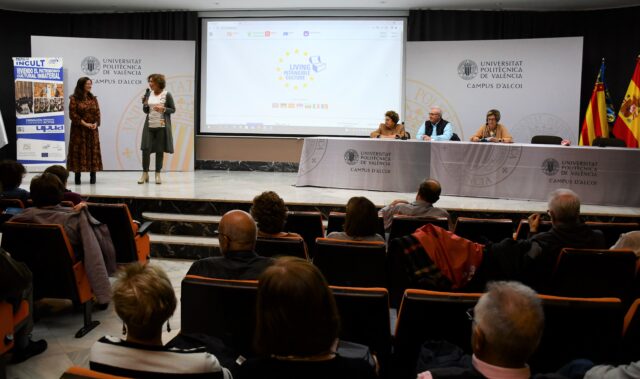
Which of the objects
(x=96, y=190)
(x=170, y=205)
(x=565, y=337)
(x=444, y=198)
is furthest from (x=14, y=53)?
(x=565, y=337)

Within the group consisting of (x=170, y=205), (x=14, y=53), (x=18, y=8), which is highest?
(x=18, y=8)

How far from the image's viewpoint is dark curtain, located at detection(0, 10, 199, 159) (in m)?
9.50

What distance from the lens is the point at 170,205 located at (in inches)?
229

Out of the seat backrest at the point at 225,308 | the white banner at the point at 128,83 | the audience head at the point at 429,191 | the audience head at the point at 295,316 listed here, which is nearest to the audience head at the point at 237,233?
the seat backrest at the point at 225,308

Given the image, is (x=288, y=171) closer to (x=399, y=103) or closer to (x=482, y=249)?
(x=399, y=103)

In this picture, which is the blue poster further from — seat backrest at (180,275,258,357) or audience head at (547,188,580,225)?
audience head at (547,188,580,225)

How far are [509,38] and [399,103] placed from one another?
1.90m

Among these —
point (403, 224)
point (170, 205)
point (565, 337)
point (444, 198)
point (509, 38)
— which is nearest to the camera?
point (565, 337)

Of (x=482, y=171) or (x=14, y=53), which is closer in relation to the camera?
(x=482, y=171)

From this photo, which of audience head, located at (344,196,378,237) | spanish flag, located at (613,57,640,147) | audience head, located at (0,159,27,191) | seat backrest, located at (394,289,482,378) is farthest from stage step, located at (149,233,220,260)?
spanish flag, located at (613,57,640,147)

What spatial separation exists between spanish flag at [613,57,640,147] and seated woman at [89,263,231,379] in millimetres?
7682

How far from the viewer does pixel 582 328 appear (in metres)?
1.81

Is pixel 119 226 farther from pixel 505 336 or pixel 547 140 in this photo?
pixel 547 140

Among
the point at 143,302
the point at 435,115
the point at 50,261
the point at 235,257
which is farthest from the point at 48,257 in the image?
the point at 435,115
